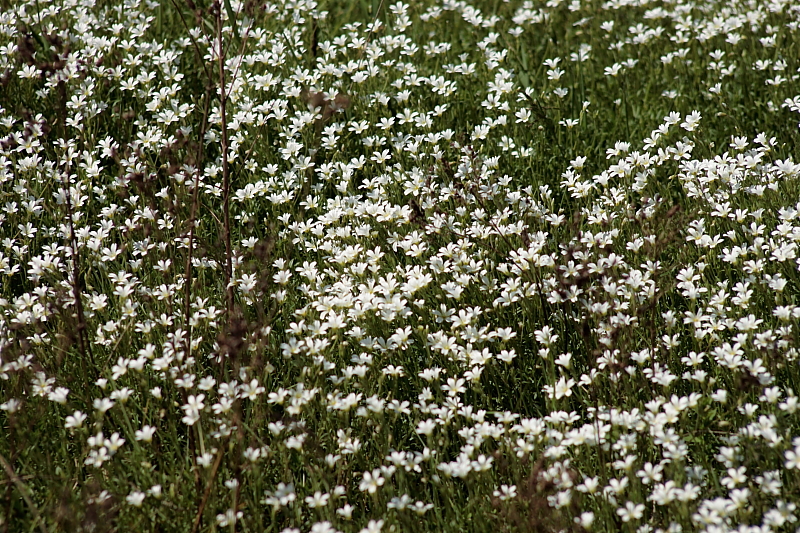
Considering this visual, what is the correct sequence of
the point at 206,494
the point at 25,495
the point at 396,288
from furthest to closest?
1. the point at 396,288
2. the point at 206,494
3. the point at 25,495

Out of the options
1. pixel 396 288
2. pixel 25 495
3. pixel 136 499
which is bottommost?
pixel 396 288

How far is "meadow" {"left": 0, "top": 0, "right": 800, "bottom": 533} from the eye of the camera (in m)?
3.07

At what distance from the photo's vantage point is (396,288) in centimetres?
408

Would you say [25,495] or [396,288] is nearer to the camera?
[25,495]

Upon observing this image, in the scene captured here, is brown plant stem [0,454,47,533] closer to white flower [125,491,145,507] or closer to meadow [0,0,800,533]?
meadow [0,0,800,533]

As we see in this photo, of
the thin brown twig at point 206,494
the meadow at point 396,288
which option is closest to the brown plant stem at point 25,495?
the meadow at point 396,288

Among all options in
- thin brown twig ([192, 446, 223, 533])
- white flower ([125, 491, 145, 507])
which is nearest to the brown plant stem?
white flower ([125, 491, 145, 507])

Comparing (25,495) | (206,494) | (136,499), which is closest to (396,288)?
(206,494)

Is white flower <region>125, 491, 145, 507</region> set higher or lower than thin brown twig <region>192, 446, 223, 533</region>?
higher

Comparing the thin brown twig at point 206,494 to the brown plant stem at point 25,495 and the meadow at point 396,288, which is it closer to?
the meadow at point 396,288

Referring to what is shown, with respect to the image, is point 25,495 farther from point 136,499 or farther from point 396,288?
point 396,288

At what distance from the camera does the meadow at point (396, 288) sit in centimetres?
307

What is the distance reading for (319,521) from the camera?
3070 millimetres

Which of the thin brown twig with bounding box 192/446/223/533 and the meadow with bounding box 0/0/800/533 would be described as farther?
the meadow with bounding box 0/0/800/533
